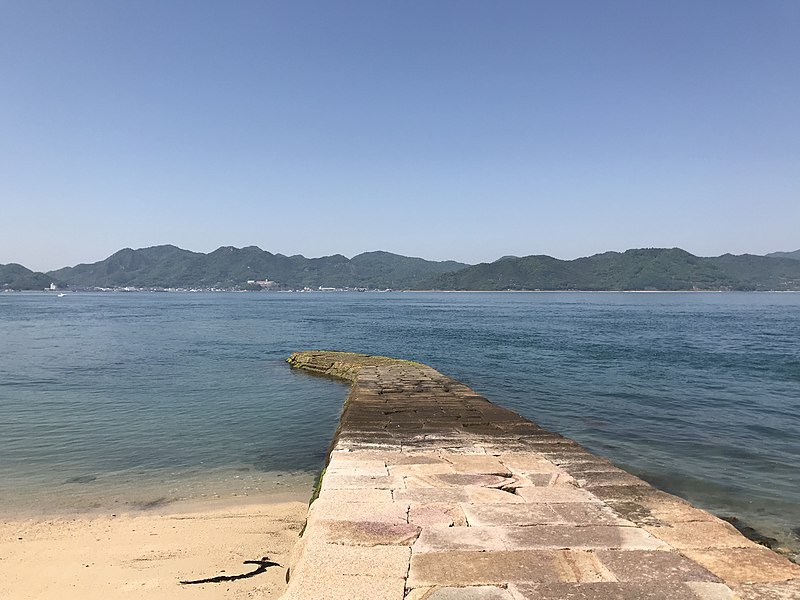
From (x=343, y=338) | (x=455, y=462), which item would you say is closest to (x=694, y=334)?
(x=343, y=338)

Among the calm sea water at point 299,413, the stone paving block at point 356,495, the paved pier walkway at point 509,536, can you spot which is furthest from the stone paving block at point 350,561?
the calm sea water at point 299,413

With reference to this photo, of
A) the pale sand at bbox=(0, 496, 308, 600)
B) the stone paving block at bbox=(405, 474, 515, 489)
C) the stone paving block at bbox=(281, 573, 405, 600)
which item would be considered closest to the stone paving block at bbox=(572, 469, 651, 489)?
the stone paving block at bbox=(405, 474, 515, 489)

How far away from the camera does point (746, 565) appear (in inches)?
195

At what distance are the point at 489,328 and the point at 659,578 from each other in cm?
5060

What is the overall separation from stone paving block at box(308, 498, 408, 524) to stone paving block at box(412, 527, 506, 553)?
0.51m

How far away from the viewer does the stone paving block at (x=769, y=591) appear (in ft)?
14.1

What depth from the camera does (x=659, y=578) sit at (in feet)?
15.1

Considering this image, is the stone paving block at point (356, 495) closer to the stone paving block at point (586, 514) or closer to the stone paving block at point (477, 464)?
the stone paving block at point (477, 464)

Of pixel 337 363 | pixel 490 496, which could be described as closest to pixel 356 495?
pixel 490 496

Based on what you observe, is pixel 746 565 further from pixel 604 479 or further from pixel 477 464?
pixel 477 464

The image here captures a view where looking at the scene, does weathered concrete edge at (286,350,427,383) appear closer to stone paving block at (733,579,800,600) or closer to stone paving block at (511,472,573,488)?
stone paving block at (511,472,573,488)

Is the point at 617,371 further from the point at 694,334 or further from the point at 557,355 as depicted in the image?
the point at 694,334

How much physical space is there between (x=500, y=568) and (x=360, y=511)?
2.08 meters

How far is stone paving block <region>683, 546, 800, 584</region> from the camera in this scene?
4688 millimetres
